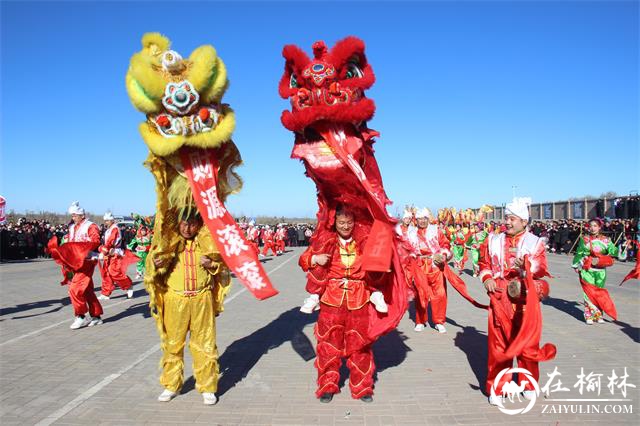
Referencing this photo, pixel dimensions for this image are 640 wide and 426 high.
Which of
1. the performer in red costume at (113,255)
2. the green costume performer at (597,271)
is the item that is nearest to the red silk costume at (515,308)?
the green costume performer at (597,271)

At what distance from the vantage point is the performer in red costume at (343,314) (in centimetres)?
440

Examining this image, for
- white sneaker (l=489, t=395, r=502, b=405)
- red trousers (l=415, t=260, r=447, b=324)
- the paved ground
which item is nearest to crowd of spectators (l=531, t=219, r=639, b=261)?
red trousers (l=415, t=260, r=447, b=324)

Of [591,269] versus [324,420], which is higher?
[591,269]

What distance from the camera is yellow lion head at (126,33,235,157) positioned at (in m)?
3.98

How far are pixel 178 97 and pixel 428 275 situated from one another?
5323 mm

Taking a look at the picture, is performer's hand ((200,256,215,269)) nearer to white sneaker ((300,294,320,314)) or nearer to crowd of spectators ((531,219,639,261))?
white sneaker ((300,294,320,314))

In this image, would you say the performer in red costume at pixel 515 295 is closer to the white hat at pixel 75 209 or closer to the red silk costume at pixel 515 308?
the red silk costume at pixel 515 308

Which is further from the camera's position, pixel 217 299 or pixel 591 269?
pixel 591 269

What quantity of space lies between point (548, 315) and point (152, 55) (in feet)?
27.4

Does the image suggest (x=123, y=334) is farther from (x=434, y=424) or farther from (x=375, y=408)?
(x=434, y=424)

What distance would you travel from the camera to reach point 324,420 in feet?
13.0

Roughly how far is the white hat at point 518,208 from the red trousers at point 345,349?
183cm

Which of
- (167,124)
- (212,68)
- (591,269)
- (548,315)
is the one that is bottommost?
(548,315)

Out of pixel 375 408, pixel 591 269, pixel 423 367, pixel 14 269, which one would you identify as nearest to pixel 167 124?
pixel 375 408
